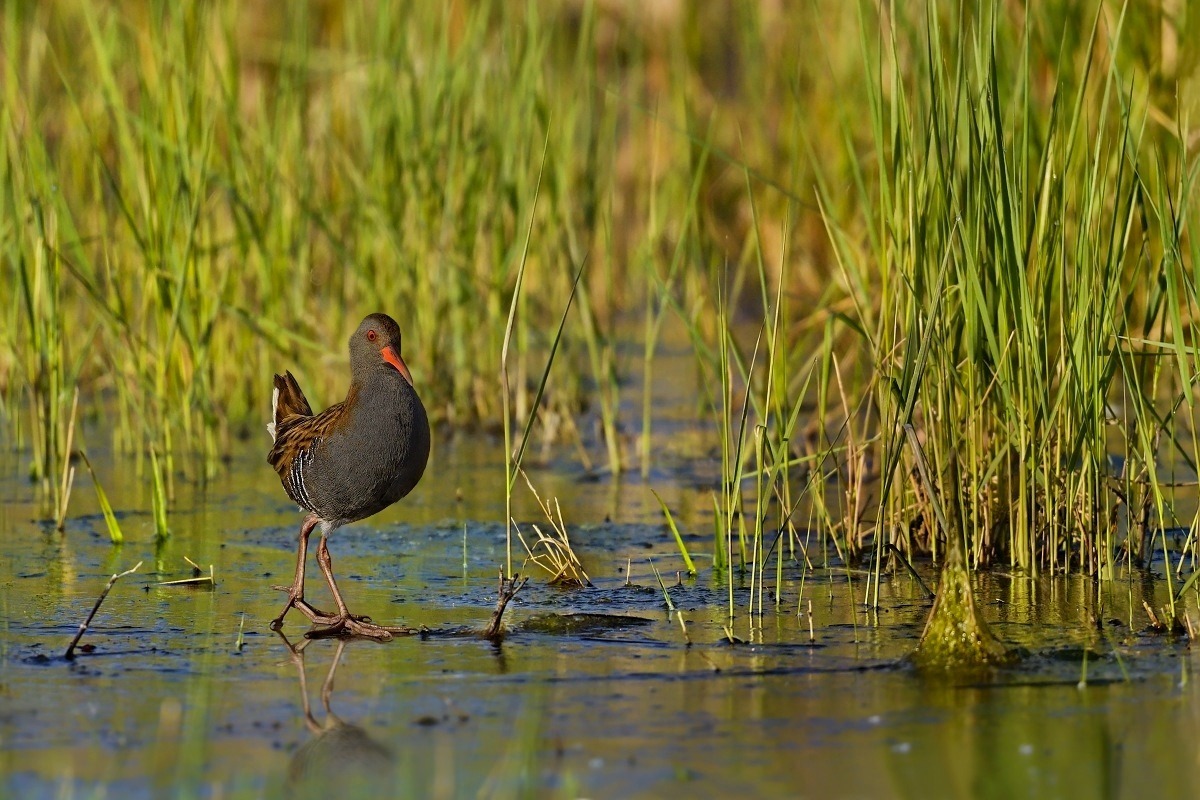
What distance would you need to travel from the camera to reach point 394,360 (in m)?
5.54

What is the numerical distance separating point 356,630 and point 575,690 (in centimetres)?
94

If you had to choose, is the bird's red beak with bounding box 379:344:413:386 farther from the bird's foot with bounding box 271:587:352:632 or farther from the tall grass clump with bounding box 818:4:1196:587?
the tall grass clump with bounding box 818:4:1196:587

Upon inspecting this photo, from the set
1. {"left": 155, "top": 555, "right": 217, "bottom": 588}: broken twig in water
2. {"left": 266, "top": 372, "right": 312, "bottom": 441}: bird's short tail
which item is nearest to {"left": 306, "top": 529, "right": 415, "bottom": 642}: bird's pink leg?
{"left": 155, "top": 555, "right": 217, "bottom": 588}: broken twig in water

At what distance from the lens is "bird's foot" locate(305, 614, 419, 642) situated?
498 centimetres

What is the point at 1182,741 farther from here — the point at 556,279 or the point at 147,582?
the point at 556,279

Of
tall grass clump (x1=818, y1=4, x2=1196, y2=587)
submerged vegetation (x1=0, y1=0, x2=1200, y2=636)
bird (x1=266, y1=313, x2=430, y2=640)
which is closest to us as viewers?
tall grass clump (x1=818, y1=4, x2=1196, y2=587)

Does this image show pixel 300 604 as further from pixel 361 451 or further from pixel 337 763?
pixel 337 763

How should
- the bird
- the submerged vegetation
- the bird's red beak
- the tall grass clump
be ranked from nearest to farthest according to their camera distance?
the tall grass clump → the submerged vegetation → the bird → the bird's red beak

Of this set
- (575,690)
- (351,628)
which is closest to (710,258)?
(351,628)

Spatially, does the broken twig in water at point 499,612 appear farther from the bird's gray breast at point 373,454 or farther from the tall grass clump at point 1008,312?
the tall grass clump at point 1008,312

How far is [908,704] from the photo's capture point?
416 cm

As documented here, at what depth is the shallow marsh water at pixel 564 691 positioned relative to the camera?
3.70 m

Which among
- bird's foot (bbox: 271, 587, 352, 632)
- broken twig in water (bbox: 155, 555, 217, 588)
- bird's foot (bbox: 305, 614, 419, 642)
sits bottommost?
bird's foot (bbox: 305, 614, 419, 642)

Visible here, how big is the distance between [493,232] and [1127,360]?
3.72m
